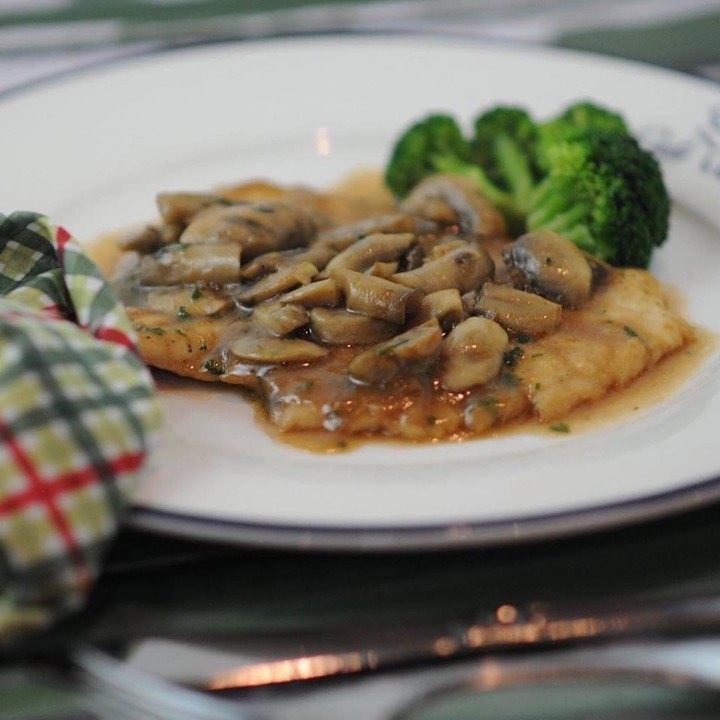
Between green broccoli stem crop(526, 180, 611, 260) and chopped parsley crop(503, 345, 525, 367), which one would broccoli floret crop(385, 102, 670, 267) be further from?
chopped parsley crop(503, 345, 525, 367)

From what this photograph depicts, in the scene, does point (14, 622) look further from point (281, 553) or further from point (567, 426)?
point (567, 426)

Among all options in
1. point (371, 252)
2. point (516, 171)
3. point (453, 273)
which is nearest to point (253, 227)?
point (371, 252)

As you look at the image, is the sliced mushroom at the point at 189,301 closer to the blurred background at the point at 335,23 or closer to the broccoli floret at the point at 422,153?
the broccoli floret at the point at 422,153

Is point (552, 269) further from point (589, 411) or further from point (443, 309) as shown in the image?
point (589, 411)

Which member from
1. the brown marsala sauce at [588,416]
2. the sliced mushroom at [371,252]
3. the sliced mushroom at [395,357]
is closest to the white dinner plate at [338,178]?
the brown marsala sauce at [588,416]

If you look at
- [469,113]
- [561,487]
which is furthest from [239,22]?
[561,487]
